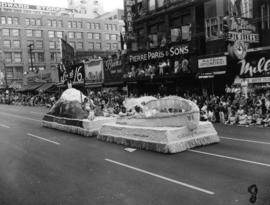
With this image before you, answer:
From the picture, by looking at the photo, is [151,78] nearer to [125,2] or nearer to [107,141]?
[125,2]

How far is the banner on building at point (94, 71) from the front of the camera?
39375 millimetres

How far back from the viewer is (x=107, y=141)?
14.8m

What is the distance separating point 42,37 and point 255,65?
78.1 meters

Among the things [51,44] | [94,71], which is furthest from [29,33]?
[94,71]

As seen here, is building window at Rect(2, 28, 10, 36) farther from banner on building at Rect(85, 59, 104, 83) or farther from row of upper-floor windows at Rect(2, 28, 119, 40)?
banner on building at Rect(85, 59, 104, 83)

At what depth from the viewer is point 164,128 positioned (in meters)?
12.4

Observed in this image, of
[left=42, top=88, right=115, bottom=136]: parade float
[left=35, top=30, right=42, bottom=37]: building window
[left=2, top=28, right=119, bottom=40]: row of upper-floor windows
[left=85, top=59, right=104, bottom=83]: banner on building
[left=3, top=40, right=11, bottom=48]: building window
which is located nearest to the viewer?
[left=42, top=88, right=115, bottom=136]: parade float

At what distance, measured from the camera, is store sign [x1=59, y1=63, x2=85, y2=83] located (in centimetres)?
4284

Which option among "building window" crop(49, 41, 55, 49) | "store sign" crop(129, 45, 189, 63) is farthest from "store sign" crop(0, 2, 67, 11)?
"store sign" crop(129, 45, 189, 63)

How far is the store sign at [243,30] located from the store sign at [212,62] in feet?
6.19

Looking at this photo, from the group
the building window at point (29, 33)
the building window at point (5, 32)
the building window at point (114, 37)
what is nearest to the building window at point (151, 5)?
the building window at point (5, 32)

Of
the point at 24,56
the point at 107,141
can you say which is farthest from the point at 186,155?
the point at 24,56

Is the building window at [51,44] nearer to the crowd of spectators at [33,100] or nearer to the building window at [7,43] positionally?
the building window at [7,43]

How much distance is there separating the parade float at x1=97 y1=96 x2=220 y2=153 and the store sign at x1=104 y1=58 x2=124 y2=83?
2195 cm
